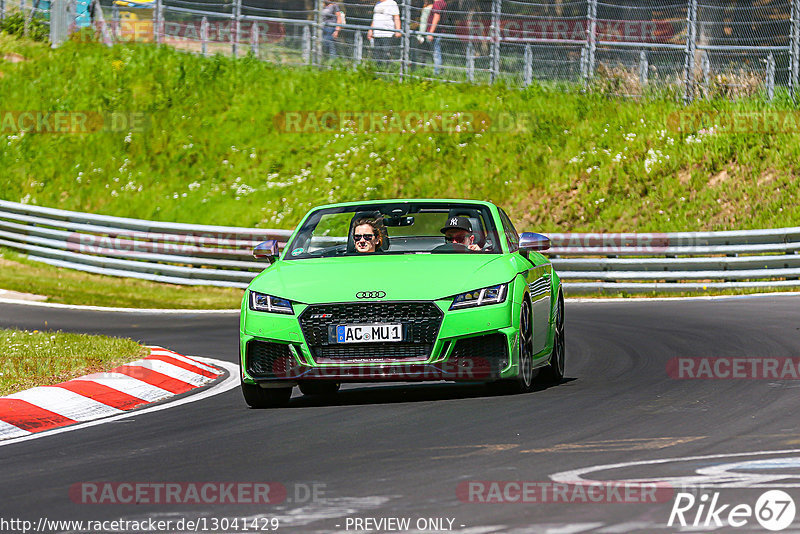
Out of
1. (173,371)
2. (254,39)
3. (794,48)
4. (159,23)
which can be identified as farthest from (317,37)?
(173,371)

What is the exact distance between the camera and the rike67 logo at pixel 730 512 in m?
5.35

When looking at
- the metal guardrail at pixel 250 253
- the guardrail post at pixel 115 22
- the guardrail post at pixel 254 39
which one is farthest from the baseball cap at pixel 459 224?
the guardrail post at pixel 115 22

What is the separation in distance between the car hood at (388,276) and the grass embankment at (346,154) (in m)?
15.7

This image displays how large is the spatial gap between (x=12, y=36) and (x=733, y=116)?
1945 cm

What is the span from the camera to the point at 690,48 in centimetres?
2736

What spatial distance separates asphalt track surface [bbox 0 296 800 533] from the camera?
5755 mm

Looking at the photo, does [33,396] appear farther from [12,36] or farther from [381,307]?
[12,36]

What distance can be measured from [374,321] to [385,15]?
22175mm

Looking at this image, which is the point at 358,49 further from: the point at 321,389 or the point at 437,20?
the point at 321,389

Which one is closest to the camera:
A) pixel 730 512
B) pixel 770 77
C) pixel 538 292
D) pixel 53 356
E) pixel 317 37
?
pixel 730 512

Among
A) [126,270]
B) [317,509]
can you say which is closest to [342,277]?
[317,509]

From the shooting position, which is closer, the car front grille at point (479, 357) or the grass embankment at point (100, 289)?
the car front grille at point (479, 357)

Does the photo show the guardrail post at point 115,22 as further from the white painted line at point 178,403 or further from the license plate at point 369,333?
the license plate at point 369,333

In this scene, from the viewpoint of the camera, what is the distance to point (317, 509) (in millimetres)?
5820
